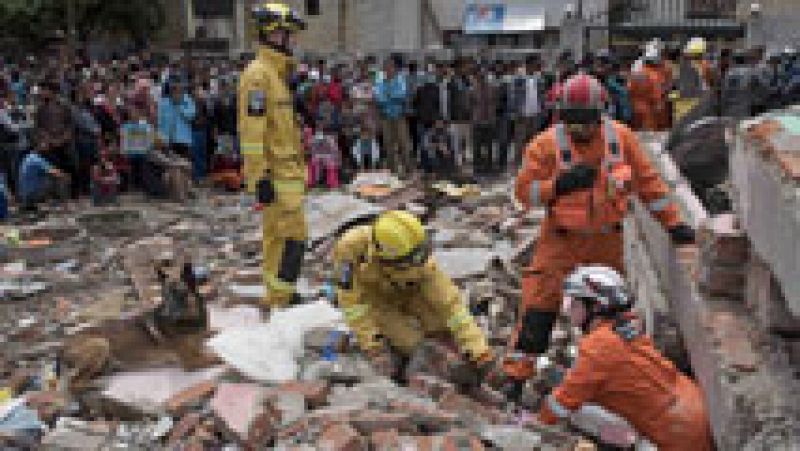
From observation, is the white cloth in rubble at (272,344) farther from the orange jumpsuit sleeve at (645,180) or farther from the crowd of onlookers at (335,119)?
the crowd of onlookers at (335,119)

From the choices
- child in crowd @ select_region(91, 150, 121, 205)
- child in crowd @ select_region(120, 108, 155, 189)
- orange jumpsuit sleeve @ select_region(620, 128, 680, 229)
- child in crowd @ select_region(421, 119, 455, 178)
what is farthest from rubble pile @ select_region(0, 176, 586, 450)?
child in crowd @ select_region(421, 119, 455, 178)

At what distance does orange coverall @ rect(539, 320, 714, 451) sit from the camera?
3.64 m

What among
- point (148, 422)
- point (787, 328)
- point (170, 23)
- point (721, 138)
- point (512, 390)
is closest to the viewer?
point (787, 328)

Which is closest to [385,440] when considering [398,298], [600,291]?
[600,291]

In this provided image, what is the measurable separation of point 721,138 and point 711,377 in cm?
255

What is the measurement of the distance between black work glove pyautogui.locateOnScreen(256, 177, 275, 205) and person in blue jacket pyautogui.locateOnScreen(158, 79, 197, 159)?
6.40 meters

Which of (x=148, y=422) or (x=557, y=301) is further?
(x=557, y=301)

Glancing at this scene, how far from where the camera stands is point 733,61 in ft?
36.7

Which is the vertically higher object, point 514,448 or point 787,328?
point 787,328

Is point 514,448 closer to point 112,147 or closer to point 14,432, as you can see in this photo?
point 14,432

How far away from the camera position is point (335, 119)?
12320 millimetres

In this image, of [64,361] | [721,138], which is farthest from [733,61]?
[64,361]

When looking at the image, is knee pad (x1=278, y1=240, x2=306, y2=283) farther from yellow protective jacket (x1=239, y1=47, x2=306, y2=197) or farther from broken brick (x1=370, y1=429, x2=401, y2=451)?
broken brick (x1=370, y1=429, x2=401, y2=451)

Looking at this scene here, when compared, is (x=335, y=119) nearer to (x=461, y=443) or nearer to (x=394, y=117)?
(x=394, y=117)
